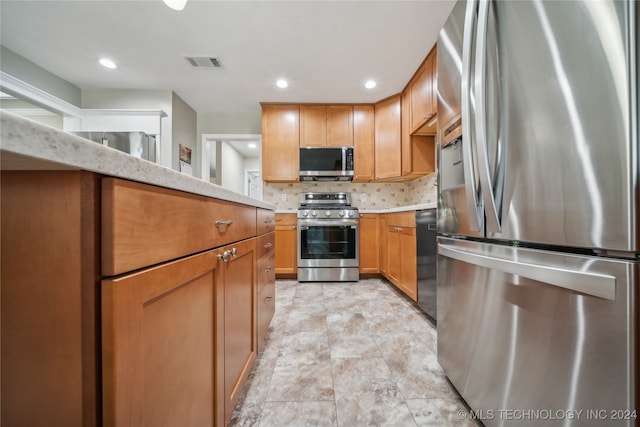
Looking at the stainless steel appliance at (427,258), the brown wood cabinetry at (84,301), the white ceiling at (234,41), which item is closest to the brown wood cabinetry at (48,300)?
the brown wood cabinetry at (84,301)

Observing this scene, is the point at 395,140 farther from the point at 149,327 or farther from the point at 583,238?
the point at 149,327

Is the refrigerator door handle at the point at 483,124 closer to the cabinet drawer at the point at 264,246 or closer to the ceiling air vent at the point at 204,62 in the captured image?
the cabinet drawer at the point at 264,246

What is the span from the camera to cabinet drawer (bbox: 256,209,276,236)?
126 cm

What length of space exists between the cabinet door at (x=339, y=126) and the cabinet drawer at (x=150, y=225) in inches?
106

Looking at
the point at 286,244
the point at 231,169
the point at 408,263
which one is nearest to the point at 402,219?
the point at 408,263

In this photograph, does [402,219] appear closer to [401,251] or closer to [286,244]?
[401,251]

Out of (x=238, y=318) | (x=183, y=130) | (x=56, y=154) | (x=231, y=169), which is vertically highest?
(x=183, y=130)

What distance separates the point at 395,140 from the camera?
9.91 feet

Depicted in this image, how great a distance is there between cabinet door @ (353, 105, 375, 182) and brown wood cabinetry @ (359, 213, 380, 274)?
675 millimetres

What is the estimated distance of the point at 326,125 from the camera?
10.5 ft

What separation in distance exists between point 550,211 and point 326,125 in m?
2.90

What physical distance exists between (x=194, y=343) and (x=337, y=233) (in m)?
2.42

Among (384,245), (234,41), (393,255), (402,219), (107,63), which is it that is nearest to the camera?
(234,41)

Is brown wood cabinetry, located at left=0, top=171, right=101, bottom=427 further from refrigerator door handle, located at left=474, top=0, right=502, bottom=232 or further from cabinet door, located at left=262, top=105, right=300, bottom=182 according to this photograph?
cabinet door, located at left=262, top=105, right=300, bottom=182
